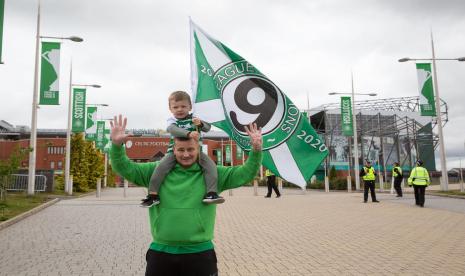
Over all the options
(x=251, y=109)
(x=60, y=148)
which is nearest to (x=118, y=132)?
(x=251, y=109)

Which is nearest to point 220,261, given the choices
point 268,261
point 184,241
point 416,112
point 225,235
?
point 268,261

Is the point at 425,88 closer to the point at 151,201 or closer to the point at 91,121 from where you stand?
the point at 91,121

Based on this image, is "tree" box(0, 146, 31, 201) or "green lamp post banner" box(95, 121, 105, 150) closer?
"tree" box(0, 146, 31, 201)

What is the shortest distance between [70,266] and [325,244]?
4650 mm

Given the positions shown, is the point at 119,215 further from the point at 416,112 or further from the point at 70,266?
the point at 416,112

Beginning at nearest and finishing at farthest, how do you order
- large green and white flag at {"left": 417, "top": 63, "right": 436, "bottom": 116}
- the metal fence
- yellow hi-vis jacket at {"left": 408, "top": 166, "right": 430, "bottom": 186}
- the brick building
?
1. yellow hi-vis jacket at {"left": 408, "top": 166, "right": 430, "bottom": 186}
2. large green and white flag at {"left": 417, "top": 63, "right": 436, "bottom": 116}
3. the metal fence
4. the brick building

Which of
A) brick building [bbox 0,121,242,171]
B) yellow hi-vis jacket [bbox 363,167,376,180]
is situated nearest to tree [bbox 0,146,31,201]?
yellow hi-vis jacket [bbox 363,167,376,180]

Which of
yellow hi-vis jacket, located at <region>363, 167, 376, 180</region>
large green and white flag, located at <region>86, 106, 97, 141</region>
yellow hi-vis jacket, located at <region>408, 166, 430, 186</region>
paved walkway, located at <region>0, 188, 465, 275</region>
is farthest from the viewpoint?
large green and white flag, located at <region>86, 106, 97, 141</region>

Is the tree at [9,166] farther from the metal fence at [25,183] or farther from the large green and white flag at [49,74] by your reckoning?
the metal fence at [25,183]

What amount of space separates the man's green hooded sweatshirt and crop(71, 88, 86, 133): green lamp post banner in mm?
25122

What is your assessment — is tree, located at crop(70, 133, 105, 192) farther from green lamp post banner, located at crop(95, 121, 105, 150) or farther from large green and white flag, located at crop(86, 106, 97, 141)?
large green and white flag, located at crop(86, 106, 97, 141)

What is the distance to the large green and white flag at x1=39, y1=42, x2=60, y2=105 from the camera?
64.6ft

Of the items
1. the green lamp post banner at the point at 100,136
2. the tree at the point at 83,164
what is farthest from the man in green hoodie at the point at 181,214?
the green lamp post banner at the point at 100,136

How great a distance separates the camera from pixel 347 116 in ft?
103
